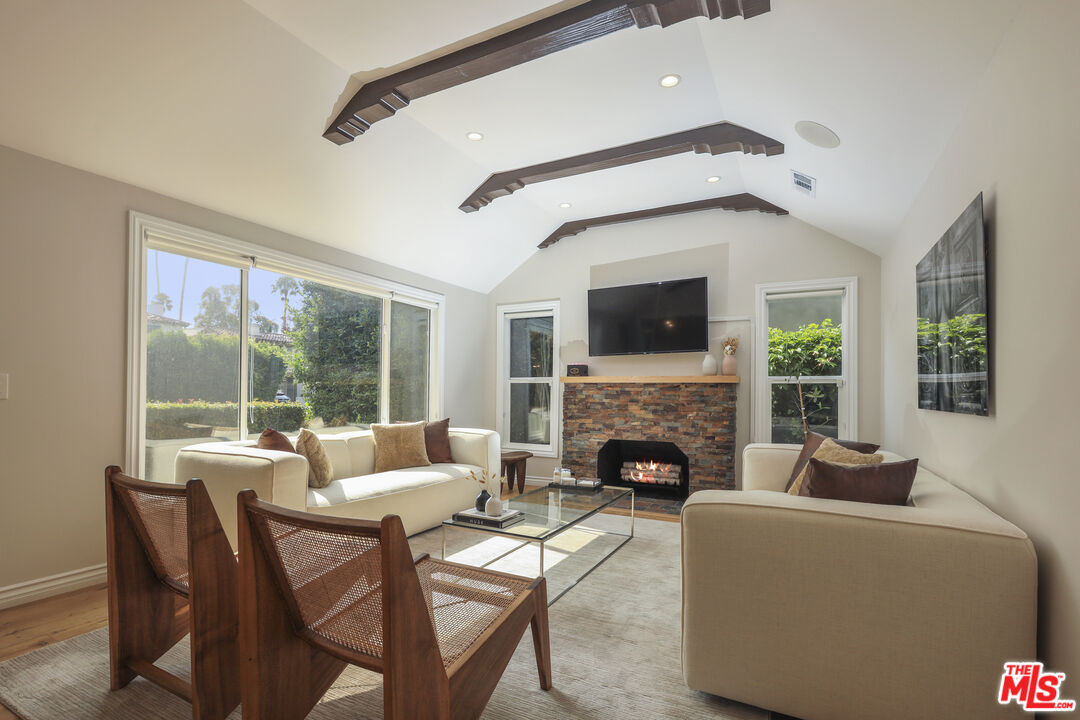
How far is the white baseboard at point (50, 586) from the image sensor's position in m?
2.59

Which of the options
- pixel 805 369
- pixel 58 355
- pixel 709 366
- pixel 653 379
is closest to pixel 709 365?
pixel 709 366

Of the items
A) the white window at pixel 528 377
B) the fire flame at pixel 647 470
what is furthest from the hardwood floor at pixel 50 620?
the fire flame at pixel 647 470

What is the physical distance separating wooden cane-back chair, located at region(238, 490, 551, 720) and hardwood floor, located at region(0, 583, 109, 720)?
5.33 feet

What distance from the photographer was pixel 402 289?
5.27m

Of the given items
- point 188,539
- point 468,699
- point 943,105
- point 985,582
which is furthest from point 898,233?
point 188,539

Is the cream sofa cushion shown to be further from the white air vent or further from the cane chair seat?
the white air vent

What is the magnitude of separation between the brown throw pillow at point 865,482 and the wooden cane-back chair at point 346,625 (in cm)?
115

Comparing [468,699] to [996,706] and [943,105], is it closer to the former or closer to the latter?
[996,706]

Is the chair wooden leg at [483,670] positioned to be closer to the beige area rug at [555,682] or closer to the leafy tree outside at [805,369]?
the beige area rug at [555,682]

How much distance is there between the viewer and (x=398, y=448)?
168 inches

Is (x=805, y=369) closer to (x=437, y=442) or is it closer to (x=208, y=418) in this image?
(x=437, y=442)

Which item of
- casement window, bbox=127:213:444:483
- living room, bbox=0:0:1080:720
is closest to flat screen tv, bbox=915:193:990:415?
living room, bbox=0:0:1080:720

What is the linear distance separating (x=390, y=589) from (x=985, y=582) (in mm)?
1568

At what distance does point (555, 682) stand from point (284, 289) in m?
3.50
